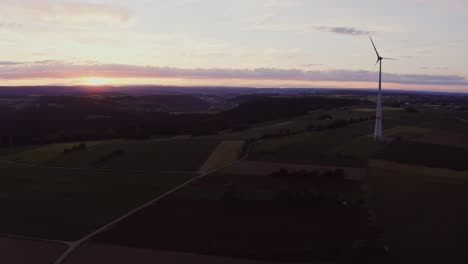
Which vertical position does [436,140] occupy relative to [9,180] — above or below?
above

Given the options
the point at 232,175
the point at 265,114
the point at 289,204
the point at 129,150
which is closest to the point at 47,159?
the point at 129,150

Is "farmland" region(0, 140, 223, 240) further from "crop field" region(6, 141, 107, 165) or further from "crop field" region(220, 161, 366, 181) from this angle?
"crop field" region(220, 161, 366, 181)

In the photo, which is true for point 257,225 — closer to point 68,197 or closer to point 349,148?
point 68,197

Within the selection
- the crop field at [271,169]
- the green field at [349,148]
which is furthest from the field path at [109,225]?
the green field at [349,148]

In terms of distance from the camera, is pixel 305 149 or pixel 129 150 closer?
pixel 305 149

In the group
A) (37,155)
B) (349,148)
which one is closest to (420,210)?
(349,148)

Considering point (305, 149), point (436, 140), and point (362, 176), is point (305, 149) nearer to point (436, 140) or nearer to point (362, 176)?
point (362, 176)
